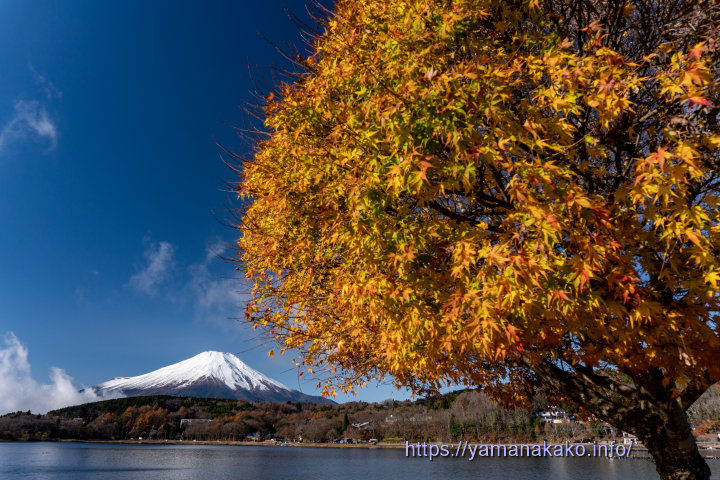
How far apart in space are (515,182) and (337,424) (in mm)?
168768

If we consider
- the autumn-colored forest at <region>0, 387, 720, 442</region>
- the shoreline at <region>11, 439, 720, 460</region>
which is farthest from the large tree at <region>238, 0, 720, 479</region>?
the autumn-colored forest at <region>0, 387, 720, 442</region>

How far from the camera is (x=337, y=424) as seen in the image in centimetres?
15762

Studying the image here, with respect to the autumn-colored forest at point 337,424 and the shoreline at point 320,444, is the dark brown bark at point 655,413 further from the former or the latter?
the autumn-colored forest at point 337,424

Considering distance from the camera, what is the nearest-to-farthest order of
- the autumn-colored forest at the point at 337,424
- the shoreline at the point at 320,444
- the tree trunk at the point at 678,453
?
the tree trunk at the point at 678,453 < the shoreline at the point at 320,444 < the autumn-colored forest at the point at 337,424

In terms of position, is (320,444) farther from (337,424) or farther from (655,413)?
(655,413)

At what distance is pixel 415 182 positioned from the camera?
12.6 ft

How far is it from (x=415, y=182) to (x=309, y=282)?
14.4ft

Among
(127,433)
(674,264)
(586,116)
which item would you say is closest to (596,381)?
(674,264)

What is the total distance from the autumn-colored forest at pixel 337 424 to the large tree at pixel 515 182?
96070mm

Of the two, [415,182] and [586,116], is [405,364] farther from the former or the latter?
[586,116]

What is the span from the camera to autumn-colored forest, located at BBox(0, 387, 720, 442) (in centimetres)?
10288

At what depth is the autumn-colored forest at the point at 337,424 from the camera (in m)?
103

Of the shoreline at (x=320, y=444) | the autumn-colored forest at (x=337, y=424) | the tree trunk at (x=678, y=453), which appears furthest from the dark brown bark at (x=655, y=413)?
the autumn-colored forest at (x=337, y=424)

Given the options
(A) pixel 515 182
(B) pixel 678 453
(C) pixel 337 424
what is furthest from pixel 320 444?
(A) pixel 515 182
